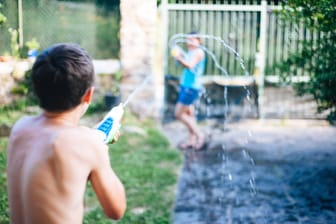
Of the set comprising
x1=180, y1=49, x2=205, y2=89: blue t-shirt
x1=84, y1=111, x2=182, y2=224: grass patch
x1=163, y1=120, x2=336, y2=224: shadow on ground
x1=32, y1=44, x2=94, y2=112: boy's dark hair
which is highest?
x1=32, y1=44, x2=94, y2=112: boy's dark hair

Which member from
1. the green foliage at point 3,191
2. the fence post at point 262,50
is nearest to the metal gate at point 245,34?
the fence post at point 262,50

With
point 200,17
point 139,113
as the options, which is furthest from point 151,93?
point 200,17

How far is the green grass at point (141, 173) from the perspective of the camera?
15.4 feet

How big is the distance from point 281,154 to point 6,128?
3.59 meters

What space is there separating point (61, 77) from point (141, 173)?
4119 millimetres

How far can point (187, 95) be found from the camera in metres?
7.20

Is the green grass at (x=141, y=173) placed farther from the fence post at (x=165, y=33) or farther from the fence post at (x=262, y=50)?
the fence post at (x=262, y=50)

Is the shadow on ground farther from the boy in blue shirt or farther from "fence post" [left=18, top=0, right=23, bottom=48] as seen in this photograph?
"fence post" [left=18, top=0, right=23, bottom=48]

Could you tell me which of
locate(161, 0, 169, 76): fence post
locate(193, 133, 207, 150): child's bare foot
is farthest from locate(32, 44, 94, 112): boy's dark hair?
locate(161, 0, 169, 76): fence post

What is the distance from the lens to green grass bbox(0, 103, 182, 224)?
469 centimetres

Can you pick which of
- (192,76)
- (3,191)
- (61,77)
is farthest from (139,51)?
(61,77)

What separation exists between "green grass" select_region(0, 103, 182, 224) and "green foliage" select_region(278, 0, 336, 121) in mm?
1714

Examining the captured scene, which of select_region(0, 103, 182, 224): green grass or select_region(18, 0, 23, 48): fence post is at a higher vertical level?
select_region(18, 0, 23, 48): fence post

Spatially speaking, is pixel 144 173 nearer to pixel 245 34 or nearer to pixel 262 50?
pixel 262 50
